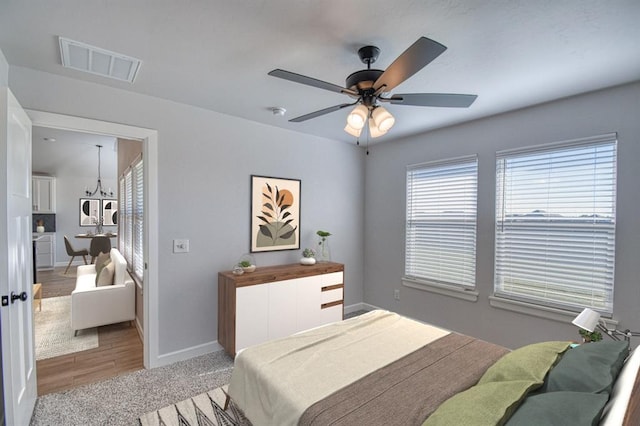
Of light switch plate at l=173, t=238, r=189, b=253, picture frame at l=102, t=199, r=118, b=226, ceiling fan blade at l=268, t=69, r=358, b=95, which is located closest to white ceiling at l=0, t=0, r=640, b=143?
ceiling fan blade at l=268, t=69, r=358, b=95

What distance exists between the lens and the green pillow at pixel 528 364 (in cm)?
129

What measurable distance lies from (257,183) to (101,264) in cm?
265

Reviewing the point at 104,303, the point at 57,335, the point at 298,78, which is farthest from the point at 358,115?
the point at 57,335

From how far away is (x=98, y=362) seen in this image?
9.20 feet

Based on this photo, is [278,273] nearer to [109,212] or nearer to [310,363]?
[310,363]

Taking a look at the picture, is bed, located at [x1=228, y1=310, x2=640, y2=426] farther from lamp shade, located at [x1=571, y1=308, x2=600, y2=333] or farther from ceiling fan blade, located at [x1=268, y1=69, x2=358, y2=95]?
ceiling fan blade, located at [x1=268, y1=69, x2=358, y2=95]

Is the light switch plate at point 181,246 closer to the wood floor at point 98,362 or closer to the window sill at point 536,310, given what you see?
the wood floor at point 98,362

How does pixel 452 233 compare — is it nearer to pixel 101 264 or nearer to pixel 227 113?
pixel 227 113

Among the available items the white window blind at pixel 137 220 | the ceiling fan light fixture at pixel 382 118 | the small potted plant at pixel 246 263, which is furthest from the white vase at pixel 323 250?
the ceiling fan light fixture at pixel 382 118

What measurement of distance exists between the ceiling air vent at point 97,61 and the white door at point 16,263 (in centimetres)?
44

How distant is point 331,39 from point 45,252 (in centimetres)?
887

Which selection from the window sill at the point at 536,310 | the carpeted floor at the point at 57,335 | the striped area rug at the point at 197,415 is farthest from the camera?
the carpeted floor at the point at 57,335

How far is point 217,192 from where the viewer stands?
3.07 m

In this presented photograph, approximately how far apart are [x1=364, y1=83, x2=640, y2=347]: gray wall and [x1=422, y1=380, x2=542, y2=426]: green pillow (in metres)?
1.93
